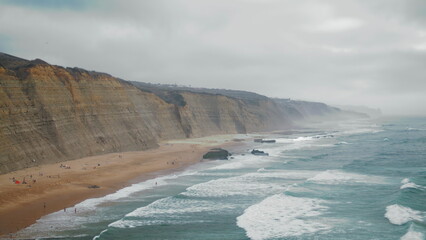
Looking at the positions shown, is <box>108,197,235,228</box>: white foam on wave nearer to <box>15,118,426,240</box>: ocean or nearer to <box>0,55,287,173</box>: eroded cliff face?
<box>15,118,426,240</box>: ocean


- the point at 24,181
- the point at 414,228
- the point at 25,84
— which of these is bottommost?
the point at 414,228

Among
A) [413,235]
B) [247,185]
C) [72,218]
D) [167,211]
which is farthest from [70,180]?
[413,235]

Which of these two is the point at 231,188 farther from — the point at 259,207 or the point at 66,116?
the point at 66,116

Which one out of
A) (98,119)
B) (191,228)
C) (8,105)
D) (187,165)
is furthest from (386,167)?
(8,105)

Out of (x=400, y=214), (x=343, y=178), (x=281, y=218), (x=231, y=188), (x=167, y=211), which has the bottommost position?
(x=400, y=214)

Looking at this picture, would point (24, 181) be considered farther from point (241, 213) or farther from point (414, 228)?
point (414, 228)

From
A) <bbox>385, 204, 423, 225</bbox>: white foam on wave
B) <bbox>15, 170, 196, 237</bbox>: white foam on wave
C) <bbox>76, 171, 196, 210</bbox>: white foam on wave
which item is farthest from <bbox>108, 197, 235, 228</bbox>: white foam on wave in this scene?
<bbox>385, 204, 423, 225</bbox>: white foam on wave

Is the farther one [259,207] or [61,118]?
[61,118]

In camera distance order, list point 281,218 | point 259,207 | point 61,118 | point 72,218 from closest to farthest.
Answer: point 72,218 → point 281,218 → point 259,207 → point 61,118
